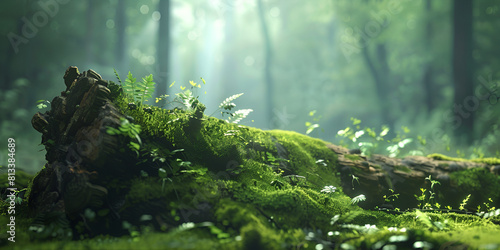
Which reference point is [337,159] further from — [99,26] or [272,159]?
[99,26]

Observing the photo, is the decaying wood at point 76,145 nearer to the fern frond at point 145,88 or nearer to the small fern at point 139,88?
the small fern at point 139,88

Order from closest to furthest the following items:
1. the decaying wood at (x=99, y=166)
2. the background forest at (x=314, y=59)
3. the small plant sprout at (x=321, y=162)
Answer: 1. the decaying wood at (x=99, y=166)
2. the small plant sprout at (x=321, y=162)
3. the background forest at (x=314, y=59)

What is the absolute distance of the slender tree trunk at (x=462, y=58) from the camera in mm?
12320

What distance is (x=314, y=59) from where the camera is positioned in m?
40.8

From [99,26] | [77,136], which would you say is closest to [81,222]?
[77,136]

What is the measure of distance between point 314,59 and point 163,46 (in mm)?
29468

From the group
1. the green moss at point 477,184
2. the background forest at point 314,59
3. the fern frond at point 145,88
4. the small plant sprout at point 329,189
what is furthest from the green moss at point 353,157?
the fern frond at point 145,88

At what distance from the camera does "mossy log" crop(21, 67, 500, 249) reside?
2.91 meters

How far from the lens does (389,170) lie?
5.15 m

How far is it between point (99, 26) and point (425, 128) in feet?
96.8

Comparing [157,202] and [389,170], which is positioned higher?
[389,170]

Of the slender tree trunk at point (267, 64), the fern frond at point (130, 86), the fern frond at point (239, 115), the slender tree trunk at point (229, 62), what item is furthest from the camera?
the slender tree trunk at point (229, 62)

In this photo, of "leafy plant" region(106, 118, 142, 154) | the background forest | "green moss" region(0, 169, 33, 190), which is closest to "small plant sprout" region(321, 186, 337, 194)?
the background forest

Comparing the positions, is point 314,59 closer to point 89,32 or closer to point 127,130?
point 89,32
